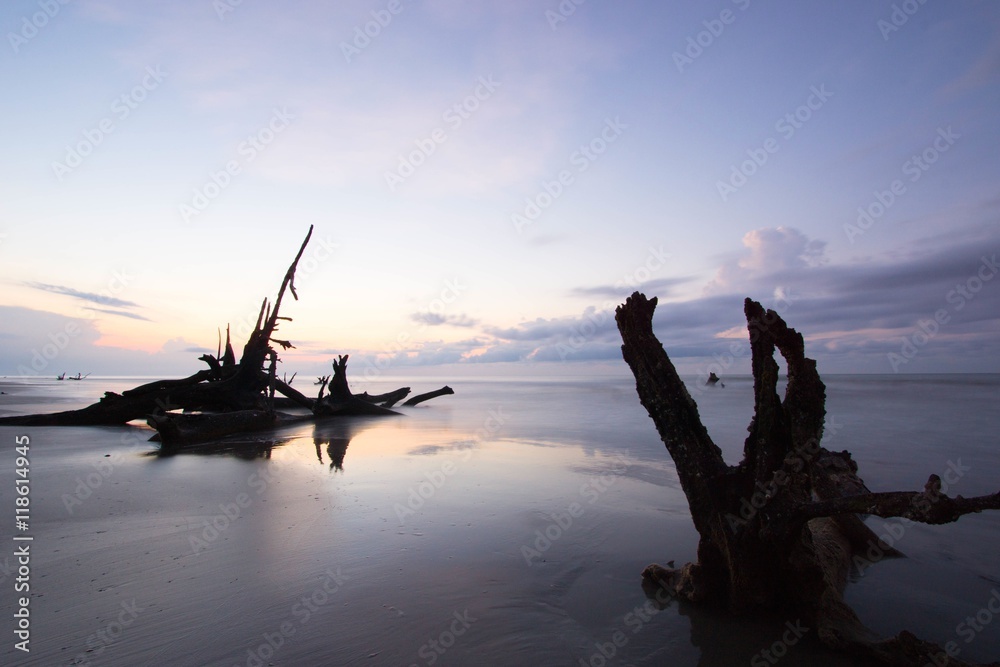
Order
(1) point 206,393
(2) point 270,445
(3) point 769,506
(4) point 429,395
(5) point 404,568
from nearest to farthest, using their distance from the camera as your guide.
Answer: (3) point 769,506
(5) point 404,568
(2) point 270,445
(1) point 206,393
(4) point 429,395

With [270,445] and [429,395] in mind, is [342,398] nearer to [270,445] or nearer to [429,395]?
[429,395]

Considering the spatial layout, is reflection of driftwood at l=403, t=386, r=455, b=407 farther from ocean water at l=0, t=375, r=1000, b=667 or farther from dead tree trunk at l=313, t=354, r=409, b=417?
ocean water at l=0, t=375, r=1000, b=667

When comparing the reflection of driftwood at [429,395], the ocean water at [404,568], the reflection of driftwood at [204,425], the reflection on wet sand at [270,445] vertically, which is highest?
the reflection of driftwood at [429,395]

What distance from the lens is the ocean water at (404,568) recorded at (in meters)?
3.25

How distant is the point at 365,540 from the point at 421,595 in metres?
1.51

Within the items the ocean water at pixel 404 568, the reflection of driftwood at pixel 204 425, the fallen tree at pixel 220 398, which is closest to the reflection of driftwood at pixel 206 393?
the fallen tree at pixel 220 398

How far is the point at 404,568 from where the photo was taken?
452 cm

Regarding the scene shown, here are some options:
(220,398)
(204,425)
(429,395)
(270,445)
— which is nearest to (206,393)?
(220,398)

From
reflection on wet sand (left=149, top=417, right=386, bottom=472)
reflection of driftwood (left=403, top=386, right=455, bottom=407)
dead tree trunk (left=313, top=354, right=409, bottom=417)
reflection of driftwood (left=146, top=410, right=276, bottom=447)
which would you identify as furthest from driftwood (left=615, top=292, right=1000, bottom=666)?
reflection of driftwood (left=403, top=386, right=455, bottom=407)

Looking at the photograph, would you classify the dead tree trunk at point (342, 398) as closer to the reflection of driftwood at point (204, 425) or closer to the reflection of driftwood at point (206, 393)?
the reflection of driftwood at point (206, 393)

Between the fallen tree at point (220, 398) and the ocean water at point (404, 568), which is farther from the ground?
the fallen tree at point (220, 398)

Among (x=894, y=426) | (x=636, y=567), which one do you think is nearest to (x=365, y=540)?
(x=636, y=567)

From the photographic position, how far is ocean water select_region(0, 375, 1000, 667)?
325 centimetres

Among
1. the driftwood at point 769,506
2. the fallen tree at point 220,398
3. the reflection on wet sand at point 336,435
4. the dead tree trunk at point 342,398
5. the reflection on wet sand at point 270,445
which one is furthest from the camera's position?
the dead tree trunk at point 342,398
